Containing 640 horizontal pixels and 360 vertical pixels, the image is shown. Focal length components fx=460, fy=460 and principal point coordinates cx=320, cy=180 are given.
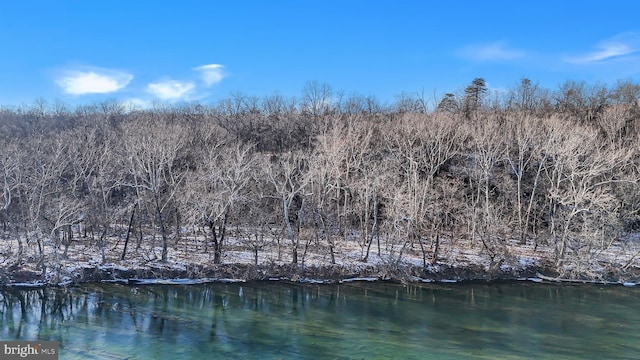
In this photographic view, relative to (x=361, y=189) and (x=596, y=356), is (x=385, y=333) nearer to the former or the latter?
(x=596, y=356)

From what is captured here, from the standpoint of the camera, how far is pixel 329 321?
71.4 ft

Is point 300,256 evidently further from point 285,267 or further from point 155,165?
point 155,165

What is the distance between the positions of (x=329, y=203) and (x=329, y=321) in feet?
49.5

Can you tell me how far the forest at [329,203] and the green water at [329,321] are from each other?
11.4ft

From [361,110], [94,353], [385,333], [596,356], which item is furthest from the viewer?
[361,110]

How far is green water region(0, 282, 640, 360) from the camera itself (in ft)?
58.4

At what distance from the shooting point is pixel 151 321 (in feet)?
68.8

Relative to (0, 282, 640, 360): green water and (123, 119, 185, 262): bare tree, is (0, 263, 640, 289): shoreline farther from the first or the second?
(123, 119, 185, 262): bare tree

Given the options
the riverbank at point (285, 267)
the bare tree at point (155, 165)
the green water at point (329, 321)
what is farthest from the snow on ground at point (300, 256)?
the green water at point (329, 321)

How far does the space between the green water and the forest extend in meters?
3.47

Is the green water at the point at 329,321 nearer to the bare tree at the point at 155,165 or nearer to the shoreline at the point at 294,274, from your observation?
the shoreline at the point at 294,274

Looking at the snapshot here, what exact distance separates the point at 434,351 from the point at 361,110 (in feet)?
151

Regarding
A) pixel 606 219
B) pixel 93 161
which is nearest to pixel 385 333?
pixel 606 219

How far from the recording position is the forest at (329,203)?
1176 inches
